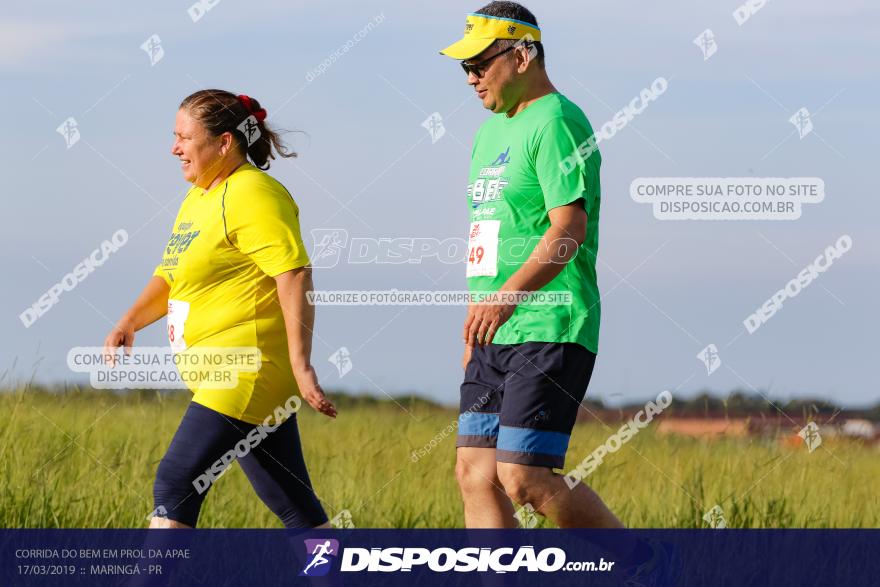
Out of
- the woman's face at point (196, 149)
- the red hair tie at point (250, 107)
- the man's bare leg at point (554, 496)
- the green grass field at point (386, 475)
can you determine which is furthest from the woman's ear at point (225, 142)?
the green grass field at point (386, 475)

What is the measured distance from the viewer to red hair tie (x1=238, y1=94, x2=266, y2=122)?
4.45 metres

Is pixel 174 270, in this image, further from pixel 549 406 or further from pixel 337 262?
pixel 549 406

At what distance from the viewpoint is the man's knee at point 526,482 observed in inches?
164

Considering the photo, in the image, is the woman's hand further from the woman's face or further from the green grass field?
the green grass field

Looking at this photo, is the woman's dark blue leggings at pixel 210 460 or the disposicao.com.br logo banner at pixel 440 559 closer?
the woman's dark blue leggings at pixel 210 460

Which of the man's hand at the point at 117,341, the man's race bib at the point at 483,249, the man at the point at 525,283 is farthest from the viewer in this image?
the man's hand at the point at 117,341

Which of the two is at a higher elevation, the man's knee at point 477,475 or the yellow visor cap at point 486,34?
the yellow visor cap at point 486,34

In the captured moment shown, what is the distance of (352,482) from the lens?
20.2ft

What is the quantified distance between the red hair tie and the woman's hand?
974 mm

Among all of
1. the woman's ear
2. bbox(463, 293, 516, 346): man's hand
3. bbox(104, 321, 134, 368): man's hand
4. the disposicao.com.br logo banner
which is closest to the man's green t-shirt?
bbox(463, 293, 516, 346): man's hand

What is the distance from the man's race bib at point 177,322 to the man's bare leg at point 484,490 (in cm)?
104

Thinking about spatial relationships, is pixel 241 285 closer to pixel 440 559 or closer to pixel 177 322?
pixel 177 322

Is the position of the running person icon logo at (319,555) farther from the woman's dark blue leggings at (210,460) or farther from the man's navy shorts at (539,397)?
the man's navy shorts at (539,397)

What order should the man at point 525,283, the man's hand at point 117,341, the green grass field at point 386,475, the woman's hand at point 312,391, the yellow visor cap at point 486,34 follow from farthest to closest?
the green grass field at point 386,475
the man's hand at point 117,341
the yellow visor cap at point 486,34
the man at point 525,283
the woman's hand at point 312,391
